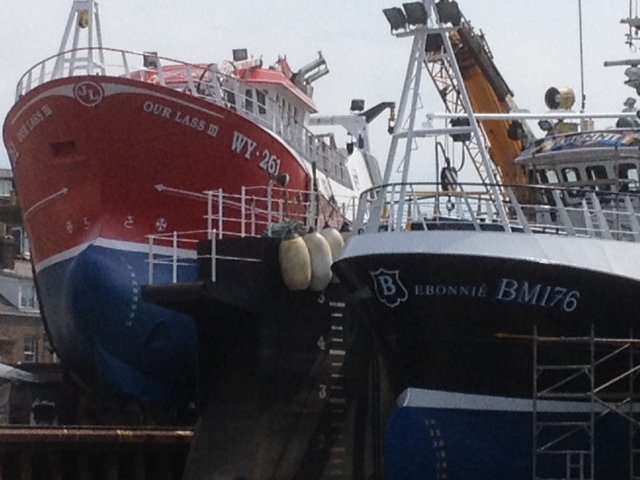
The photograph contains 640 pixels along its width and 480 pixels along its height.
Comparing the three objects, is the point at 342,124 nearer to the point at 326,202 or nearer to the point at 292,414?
the point at 326,202

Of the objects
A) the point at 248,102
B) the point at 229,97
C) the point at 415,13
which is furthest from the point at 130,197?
the point at 415,13

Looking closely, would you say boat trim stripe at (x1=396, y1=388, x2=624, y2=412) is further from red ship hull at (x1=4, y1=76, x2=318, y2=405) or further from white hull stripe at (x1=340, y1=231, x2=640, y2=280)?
red ship hull at (x1=4, y1=76, x2=318, y2=405)

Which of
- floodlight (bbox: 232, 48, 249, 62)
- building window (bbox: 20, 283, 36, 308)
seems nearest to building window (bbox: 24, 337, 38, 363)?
building window (bbox: 20, 283, 36, 308)

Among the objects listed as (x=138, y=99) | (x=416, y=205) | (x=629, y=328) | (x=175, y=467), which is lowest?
(x=175, y=467)

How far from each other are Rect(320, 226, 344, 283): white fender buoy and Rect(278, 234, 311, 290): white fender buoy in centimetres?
63

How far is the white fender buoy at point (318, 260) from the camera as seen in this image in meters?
17.8

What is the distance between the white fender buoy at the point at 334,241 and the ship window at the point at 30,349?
18.6 m

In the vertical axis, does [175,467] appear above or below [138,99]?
below

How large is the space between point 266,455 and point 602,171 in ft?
19.0

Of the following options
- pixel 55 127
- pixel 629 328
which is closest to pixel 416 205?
pixel 629 328

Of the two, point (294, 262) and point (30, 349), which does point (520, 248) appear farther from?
point (30, 349)

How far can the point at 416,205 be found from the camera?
642 inches

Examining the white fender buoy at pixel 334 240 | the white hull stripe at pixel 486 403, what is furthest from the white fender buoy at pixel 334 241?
the white hull stripe at pixel 486 403

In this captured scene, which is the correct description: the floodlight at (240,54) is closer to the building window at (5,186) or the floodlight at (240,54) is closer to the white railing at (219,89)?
the white railing at (219,89)
